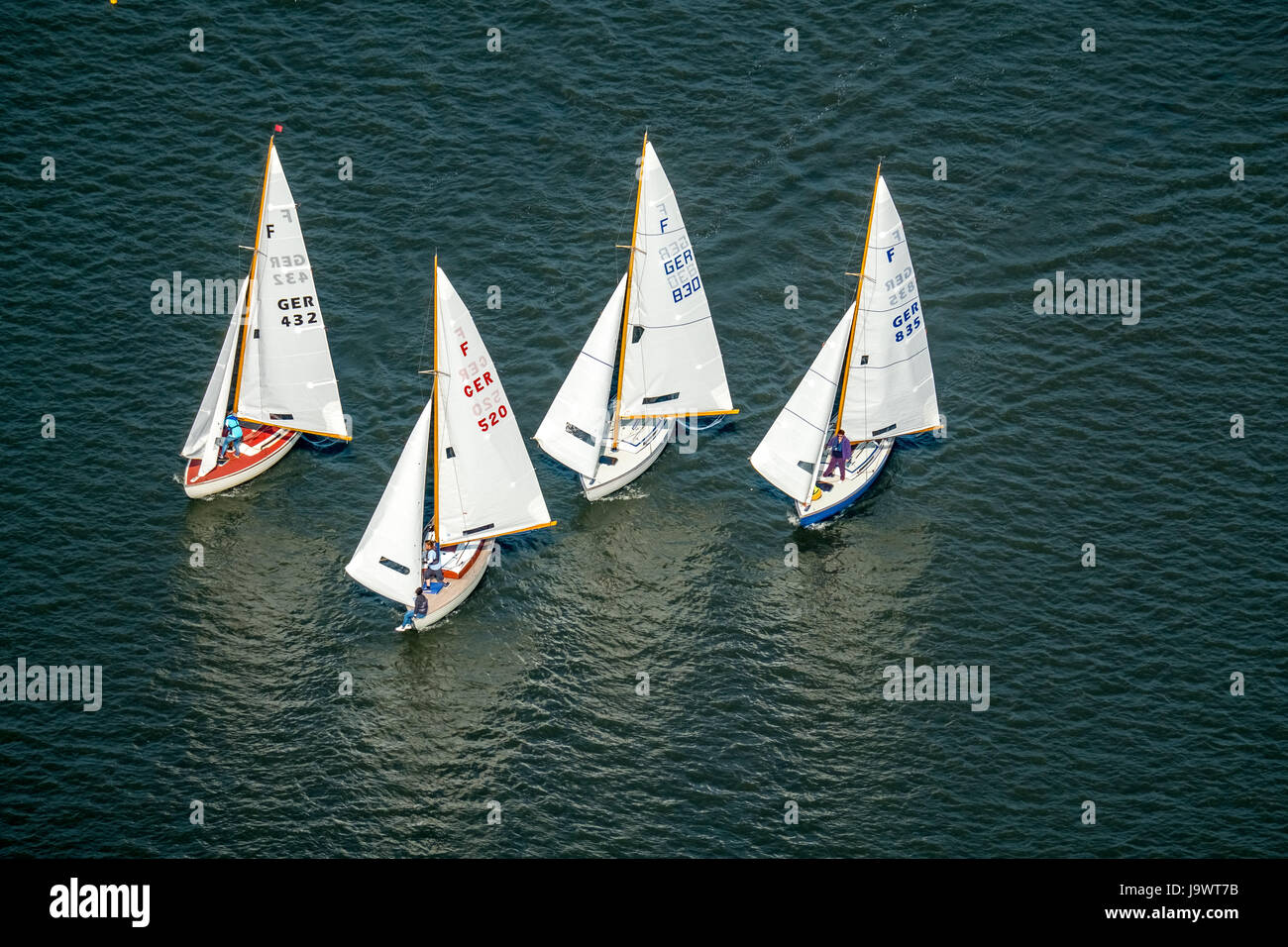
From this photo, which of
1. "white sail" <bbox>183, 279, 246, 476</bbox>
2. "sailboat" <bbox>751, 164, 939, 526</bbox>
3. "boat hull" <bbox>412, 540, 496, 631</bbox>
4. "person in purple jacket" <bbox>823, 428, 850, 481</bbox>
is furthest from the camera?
"person in purple jacket" <bbox>823, 428, 850, 481</bbox>

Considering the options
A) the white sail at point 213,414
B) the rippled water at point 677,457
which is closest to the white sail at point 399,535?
the rippled water at point 677,457

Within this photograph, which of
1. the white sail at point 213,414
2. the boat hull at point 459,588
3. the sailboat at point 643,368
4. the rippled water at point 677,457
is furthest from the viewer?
the white sail at point 213,414

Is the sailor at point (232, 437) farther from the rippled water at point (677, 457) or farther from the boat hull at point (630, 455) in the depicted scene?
the boat hull at point (630, 455)

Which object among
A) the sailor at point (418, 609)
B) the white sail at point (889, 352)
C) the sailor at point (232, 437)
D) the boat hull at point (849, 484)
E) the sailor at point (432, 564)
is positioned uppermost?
the white sail at point (889, 352)

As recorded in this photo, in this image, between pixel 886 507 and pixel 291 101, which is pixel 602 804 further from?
pixel 291 101

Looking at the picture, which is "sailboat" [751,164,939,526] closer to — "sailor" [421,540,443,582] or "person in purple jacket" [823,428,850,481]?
"person in purple jacket" [823,428,850,481]

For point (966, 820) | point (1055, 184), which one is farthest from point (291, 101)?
point (966, 820)

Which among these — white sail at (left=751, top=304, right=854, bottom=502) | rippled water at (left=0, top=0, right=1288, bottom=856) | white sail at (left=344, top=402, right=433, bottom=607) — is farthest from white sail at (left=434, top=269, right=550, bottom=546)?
white sail at (left=751, top=304, right=854, bottom=502)
